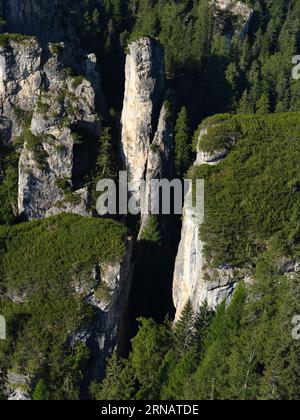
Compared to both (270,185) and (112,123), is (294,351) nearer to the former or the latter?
(270,185)

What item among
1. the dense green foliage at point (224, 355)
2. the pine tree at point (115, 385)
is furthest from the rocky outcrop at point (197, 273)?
the pine tree at point (115, 385)

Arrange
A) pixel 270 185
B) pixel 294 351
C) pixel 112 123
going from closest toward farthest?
pixel 294 351, pixel 270 185, pixel 112 123

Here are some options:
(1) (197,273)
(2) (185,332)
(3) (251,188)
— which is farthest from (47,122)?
(2) (185,332)

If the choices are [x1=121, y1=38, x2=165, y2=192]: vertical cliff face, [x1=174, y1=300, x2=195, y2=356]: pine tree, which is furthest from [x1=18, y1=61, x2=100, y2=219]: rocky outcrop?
[x1=174, y1=300, x2=195, y2=356]: pine tree

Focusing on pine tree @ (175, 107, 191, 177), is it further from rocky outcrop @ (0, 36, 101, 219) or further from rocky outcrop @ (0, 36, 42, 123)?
rocky outcrop @ (0, 36, 42, 123)

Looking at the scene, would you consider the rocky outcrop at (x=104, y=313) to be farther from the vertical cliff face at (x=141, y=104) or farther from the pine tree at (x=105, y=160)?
the vertical cliff face at (x=141, y=104)
